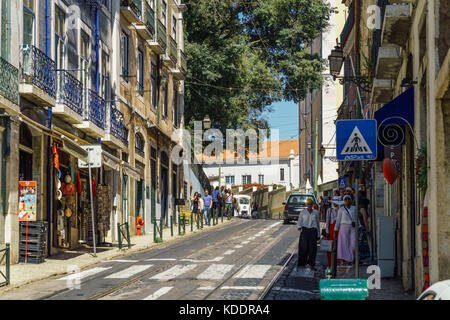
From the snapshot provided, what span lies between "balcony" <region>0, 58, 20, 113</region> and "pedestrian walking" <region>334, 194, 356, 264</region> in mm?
7719

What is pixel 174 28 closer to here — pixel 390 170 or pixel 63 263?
pixel 63 263

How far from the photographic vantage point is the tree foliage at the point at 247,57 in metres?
40.6

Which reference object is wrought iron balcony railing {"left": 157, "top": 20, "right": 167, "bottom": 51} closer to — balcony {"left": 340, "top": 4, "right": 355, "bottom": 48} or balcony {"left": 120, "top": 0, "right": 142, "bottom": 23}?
balcony {"left": 120, "top": 0, "right": 142, "bottom": 23}

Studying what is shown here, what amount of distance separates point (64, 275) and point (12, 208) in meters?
2.86

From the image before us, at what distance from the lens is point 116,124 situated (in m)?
27.5

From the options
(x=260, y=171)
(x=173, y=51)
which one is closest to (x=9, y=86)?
(x=173, y=51)

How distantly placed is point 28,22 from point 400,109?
1039cm

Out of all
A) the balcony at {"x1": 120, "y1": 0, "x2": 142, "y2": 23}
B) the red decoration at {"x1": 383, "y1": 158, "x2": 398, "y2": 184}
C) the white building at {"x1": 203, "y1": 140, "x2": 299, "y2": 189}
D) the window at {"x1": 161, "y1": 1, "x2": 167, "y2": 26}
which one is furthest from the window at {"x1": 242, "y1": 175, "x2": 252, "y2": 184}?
the red decoration at {"x1": 383, "y1": 158, "x2": 398, "y2": 184}

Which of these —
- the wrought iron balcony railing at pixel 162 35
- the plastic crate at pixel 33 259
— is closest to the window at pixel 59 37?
the plastic crate at pixel 33 259

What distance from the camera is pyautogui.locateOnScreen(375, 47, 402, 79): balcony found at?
15.0m

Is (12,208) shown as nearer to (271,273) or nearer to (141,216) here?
(271,273)

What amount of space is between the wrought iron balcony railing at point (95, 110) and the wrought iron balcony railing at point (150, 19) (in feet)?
25.7

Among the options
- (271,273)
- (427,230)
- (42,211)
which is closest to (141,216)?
(42,211)

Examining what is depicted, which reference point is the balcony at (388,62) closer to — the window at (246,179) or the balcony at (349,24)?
the balcony at (349,24)
